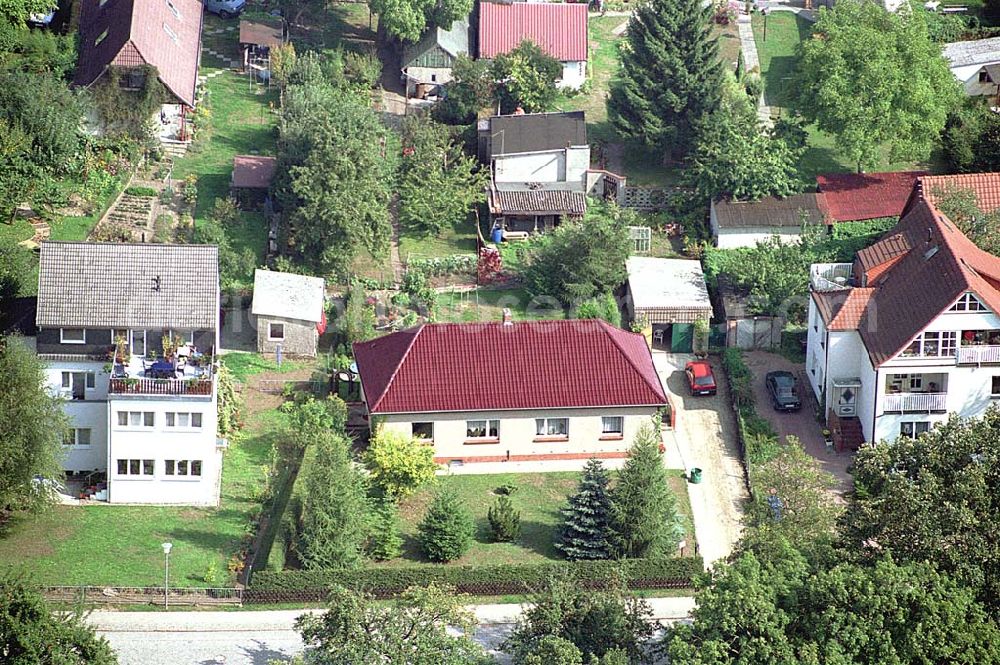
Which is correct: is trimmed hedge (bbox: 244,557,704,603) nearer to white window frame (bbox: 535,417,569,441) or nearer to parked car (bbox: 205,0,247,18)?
white window frame (bbox: 535,417,569,441)

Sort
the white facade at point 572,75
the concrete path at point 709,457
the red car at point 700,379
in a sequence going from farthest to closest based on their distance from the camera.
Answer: the white facade at point 572,75 → the red car at point 700,379 → the concrete path at point 709,457

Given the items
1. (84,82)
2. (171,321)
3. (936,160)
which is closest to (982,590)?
(171,321)

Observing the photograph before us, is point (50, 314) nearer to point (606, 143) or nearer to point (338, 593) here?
point (338, 593)

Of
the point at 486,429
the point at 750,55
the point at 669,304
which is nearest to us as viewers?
the point at 486,429

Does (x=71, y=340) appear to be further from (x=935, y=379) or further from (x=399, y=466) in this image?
(x=935, y=379)

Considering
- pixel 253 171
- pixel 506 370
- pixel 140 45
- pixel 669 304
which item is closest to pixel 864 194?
pixel 669 304

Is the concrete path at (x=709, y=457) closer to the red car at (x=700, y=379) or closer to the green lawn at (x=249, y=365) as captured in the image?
the red car at (x=700, y=379)

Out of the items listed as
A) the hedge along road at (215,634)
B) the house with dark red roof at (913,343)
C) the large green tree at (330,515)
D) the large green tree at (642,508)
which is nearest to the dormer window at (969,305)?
the house with dark red roof at (913,343)
